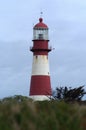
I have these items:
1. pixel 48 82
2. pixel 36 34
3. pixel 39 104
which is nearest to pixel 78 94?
pixel 48 82

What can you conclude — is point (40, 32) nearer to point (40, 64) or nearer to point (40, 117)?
point (40, 64)

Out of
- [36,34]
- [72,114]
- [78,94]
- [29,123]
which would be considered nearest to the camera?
[29,123]

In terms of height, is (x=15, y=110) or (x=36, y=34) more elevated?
(x=36, y=34)

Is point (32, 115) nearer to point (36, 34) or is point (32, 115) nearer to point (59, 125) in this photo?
point (59, 125)

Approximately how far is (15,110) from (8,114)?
0.77ft

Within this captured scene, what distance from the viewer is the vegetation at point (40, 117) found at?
1211cm

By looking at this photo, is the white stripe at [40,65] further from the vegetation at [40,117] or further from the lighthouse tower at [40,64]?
the vegetation at [40,117]

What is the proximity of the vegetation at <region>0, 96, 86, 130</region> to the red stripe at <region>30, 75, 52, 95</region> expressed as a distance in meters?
30.9

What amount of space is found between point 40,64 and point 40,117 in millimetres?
34669

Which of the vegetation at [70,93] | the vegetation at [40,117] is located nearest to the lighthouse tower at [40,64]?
the vegetation at [70,93]

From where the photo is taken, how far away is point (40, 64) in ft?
154

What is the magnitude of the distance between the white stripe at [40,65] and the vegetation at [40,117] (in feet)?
108

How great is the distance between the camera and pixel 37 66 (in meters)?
47.0

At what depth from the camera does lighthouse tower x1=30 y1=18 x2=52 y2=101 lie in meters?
44.8
